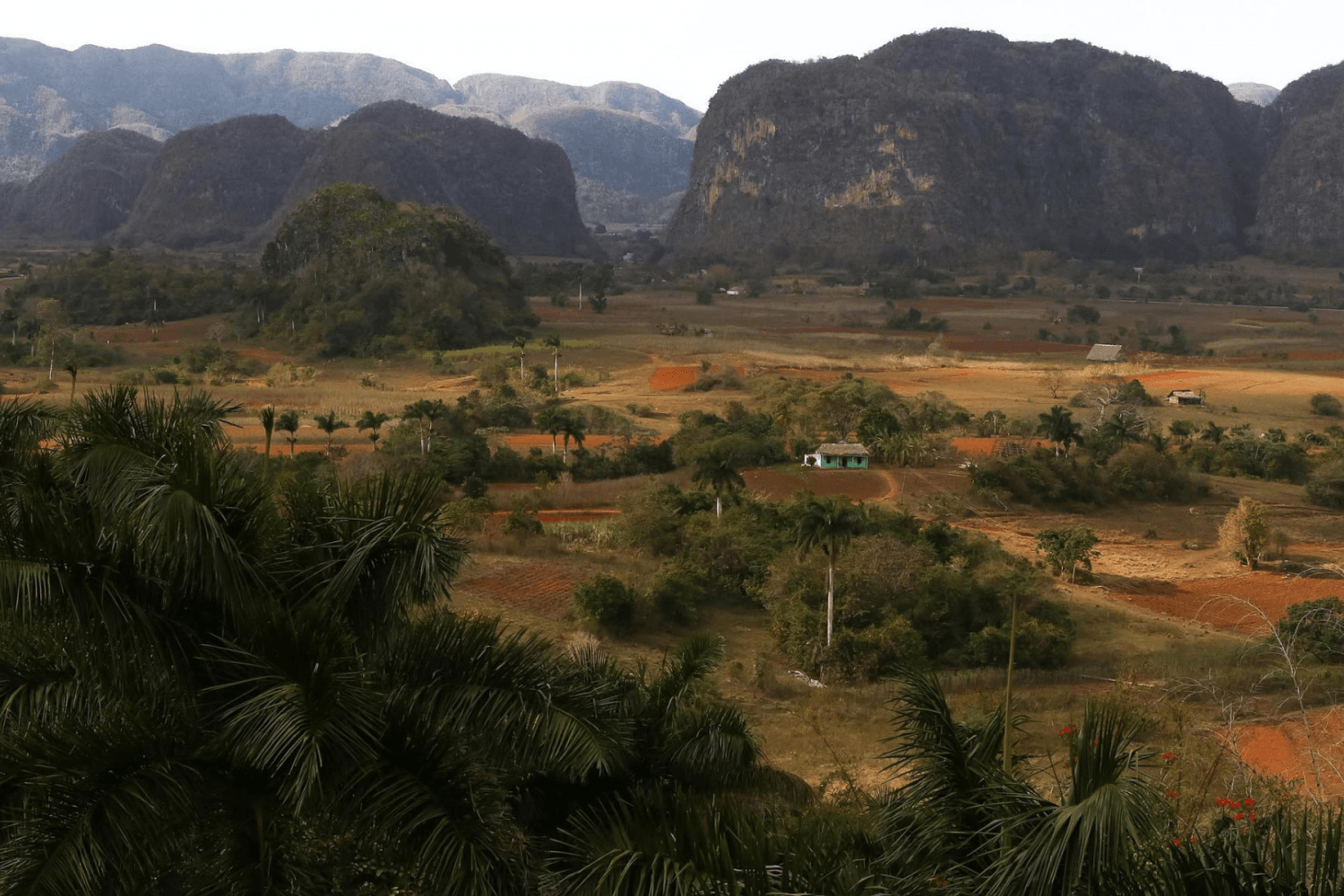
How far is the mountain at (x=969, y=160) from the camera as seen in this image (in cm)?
12862

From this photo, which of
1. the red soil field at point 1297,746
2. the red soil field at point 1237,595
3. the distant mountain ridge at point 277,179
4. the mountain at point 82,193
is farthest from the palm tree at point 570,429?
the mountain at point 82,193

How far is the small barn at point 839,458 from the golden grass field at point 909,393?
1.73 feet

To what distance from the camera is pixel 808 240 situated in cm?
12762

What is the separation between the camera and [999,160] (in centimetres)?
13738

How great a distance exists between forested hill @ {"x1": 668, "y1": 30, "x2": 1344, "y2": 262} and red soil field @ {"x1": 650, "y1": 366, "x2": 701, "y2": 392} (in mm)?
70610

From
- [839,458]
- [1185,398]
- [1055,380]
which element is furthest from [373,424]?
[1185,398]

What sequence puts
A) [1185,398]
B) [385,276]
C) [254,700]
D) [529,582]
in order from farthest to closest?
[385,276], [1185,398], [529,582], [254,700]

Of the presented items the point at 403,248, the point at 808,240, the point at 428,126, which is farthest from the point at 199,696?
the point at 428,126

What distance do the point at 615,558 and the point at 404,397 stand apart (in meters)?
21.2

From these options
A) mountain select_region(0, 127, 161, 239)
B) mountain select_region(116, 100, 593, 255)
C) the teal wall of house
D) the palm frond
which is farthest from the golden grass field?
mountain select_region(0, 127, 161, 239)

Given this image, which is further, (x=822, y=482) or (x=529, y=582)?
(x=822, y=482)

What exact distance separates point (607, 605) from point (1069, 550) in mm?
9672

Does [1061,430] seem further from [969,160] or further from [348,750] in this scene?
[969,160]

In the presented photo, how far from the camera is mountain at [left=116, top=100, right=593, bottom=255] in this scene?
133 metres
